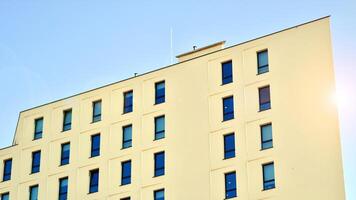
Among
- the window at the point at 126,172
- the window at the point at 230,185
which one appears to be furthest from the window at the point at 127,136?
the window at the point at 230,185

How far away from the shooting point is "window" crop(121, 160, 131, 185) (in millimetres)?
76688

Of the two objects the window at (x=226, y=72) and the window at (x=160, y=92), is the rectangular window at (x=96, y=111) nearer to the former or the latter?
the window at (x=160, y=92)

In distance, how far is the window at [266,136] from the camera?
232ft

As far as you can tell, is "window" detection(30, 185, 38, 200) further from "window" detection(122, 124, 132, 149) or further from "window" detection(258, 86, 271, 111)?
"window" detection(258, 86, 271, 111)

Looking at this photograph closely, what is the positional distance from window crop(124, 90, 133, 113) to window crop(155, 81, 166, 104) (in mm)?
2427

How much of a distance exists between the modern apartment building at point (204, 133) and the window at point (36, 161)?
84 mm

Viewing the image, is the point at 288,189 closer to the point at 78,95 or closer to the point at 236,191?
the point at 236,191

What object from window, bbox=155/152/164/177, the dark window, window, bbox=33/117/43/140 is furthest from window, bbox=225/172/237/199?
window, bbox=33/117/43/140

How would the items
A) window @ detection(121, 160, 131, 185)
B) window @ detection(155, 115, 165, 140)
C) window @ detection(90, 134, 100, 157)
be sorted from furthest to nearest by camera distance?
1. window @ detection(90, 134, 100, 157)
2. window @ detection(121, 160, 131, 185)
3. window @ detection(155, 115, 165, 140)

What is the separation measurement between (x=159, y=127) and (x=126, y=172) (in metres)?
4.37

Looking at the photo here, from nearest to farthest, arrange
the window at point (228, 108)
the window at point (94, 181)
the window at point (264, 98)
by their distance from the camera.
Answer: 1. the window at point (264, 98)
2. the window at point (228, 108)
3. the window at point (94, 181)

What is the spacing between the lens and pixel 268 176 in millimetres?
69812

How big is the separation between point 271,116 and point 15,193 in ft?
80.1

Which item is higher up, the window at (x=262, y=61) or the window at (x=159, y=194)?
the window at (x=262, y=61)
